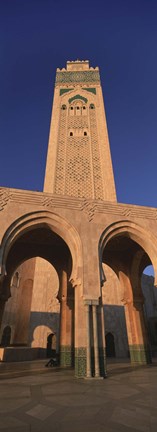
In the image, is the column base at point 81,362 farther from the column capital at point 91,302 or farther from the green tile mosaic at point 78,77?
the green tile mosaic at point 78,77

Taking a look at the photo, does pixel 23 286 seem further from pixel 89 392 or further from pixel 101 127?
pixel 89 392

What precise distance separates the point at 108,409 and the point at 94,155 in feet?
52.3

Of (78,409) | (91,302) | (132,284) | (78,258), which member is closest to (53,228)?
(78,258)

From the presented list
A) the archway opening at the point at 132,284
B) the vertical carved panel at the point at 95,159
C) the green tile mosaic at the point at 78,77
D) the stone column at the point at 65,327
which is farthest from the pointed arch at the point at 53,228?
the green tile mosaic at the point at 78,77

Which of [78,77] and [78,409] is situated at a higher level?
[78,77]

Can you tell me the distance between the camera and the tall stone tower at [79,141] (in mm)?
15844

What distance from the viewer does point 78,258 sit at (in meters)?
6.85

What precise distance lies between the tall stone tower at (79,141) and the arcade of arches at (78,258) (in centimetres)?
7

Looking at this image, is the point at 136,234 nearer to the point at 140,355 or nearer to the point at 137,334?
the point at 137,334

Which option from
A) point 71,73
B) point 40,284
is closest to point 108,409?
point 40,284

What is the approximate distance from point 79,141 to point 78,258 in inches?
522

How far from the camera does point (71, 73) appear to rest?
23.7 meters

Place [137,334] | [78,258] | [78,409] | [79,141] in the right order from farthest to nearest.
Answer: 1. [79,141]
2. [137,334]
3. [78,258]
4. [78,409]

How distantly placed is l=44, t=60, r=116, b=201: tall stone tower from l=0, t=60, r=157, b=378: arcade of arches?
73 mm
